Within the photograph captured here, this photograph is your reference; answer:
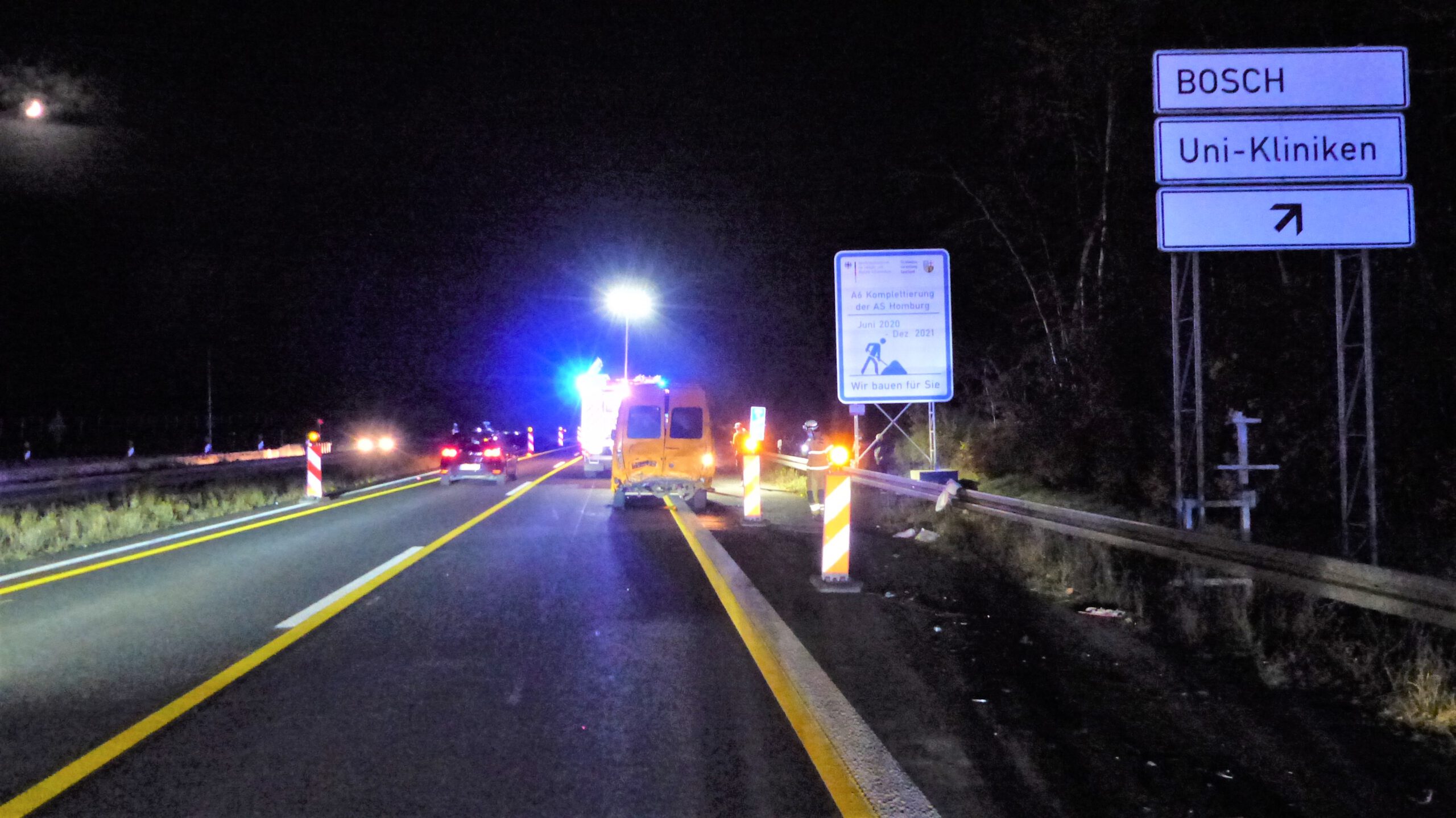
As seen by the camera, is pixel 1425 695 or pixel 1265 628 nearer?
pixel 1425 695

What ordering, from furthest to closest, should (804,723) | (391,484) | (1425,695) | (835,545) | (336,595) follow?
1. (391,484)
2. (835,545)
3. (336,595)
4. (804,723)
5. (1425,695)

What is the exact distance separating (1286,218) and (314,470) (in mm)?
18833

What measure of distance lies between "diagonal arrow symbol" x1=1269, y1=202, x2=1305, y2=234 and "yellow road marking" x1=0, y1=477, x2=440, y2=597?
13214mm

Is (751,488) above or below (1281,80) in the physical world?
below

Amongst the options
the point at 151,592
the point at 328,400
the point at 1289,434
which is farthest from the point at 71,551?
the point at 328,400

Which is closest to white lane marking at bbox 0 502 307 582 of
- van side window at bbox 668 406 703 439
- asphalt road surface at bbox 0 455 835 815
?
asphalt road surface at bbox 0 455 835 815

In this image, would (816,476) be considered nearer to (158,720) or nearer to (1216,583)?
(1216,583)

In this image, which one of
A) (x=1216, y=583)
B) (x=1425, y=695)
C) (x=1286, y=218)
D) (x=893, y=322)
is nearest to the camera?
(x=1425, y=695)

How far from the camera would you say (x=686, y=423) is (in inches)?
870

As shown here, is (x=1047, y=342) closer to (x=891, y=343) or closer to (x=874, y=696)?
(x=891, y=343)

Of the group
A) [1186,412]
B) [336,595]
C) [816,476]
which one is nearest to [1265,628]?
[1186,412]

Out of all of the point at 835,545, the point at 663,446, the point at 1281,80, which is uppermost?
the point at 1281,80

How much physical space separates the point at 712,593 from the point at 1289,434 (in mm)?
10107

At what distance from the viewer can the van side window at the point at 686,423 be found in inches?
864
